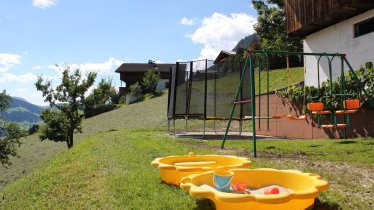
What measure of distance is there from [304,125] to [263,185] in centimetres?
1012

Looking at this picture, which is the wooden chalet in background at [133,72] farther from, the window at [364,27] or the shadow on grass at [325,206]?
the shadow on grass at [325,206]

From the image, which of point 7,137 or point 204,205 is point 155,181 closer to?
point 204,205

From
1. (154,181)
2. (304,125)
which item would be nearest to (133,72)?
(304,125)

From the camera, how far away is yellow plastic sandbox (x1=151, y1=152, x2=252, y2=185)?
Answer: 4977 mm

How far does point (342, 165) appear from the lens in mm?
6824

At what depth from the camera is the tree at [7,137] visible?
27170 mm

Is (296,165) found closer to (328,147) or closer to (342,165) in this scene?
(342,165)

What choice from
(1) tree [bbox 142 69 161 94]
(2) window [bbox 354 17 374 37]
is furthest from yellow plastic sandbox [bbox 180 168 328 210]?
(1) tree [bbox 142 69 161 94]

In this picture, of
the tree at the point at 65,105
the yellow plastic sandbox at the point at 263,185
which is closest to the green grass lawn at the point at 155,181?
the yellow plastic sandbox at the point at 263,185

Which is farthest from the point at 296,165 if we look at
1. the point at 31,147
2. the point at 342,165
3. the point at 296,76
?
the point at 31,147

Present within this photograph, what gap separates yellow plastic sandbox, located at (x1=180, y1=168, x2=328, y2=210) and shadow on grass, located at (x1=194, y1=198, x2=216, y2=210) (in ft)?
0.79

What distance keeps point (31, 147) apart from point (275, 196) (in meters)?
28.5

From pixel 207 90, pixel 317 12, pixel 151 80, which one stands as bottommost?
pixel 207 90

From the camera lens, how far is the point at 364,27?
13.8 m
